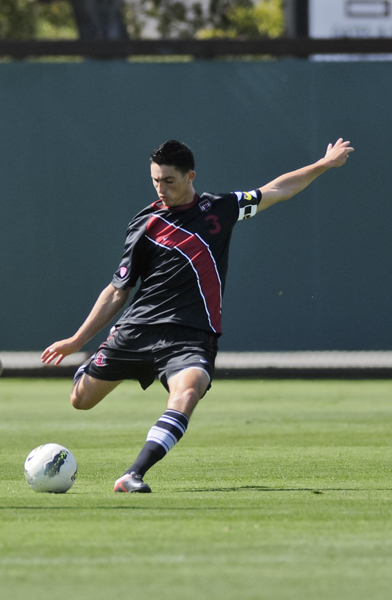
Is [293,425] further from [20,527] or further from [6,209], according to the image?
[6,209]

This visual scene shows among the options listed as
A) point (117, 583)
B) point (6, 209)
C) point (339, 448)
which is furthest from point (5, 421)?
point (117, 583)

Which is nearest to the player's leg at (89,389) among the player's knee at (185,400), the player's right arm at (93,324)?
the player's right arm at (93,324)

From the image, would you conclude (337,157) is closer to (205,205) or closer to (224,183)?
(205,205)

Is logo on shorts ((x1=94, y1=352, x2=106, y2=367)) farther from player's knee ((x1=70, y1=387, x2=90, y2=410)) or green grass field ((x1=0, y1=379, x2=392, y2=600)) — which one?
green grass field ((x1=0, y1=379, x2=392, y2=600))

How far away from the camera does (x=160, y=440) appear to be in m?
6.02

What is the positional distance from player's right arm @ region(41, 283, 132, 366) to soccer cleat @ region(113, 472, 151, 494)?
903mm

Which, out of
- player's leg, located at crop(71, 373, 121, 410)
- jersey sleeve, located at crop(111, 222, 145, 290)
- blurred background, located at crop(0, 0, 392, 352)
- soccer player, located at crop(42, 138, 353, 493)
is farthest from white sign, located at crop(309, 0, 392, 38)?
player's leg, located at crop(71, 373, 121, 410)

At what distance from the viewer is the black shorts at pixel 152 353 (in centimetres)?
644

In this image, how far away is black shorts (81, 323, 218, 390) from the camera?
6.44 m

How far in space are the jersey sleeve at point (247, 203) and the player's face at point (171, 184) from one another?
1.20 feet

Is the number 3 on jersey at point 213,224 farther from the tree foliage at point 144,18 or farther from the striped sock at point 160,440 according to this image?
the tree foliage at point 144,18

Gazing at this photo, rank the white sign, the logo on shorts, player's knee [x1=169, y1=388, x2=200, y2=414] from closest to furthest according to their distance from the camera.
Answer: player's knee [x1=169, y1=388, x2=200, y2=414] → the logo on shorts → the white sign

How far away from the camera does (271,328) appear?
49.0 ft

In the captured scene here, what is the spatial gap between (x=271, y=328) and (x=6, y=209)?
4129 millimetres
